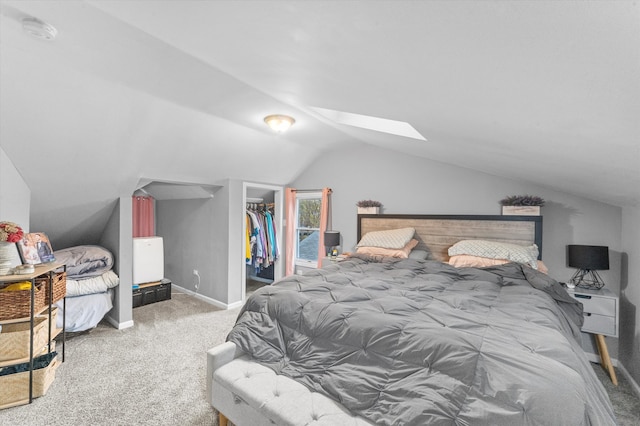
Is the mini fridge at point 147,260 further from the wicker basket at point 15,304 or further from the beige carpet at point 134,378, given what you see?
the wicker basket at point 15,304

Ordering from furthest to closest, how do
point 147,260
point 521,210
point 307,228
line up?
point 307,228
point 147,260
point 521,210

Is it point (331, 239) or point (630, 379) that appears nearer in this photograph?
point (630, 379)

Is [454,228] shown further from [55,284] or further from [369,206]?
[55,284]

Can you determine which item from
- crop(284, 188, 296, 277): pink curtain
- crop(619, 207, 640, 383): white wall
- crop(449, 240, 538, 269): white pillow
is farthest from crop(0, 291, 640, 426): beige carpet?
crop(284, 188, 296, 277): pink curtain

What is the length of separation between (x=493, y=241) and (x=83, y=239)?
17.0 feet

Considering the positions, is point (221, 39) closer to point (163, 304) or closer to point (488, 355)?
point (488, 355)

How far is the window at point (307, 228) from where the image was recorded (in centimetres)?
514

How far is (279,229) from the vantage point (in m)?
5.11

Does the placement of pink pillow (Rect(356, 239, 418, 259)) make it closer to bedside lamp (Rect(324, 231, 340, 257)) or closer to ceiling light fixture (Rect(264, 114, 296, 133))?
bedside lamp (Rect(324, 231, 340, 257))

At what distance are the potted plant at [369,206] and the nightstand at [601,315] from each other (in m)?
2.31

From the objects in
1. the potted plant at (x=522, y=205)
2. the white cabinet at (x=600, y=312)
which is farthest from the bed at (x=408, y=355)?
the potted plant at (x=522, y=205)

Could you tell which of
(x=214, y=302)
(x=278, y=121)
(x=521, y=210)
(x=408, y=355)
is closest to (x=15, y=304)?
(x=214, y=302)

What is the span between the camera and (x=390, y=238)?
146 inches

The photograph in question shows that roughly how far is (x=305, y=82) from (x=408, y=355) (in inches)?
63.2
